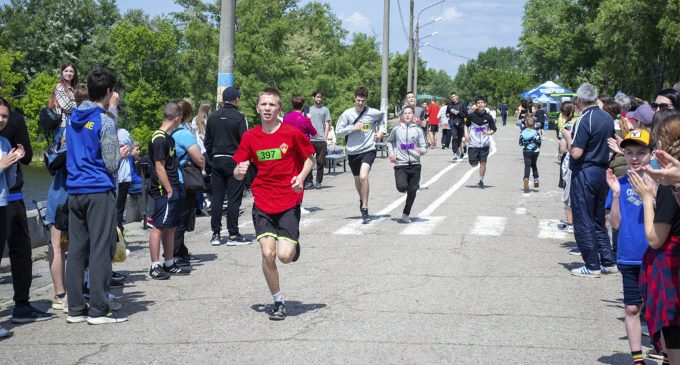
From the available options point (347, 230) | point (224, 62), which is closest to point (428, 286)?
point (347, 230)

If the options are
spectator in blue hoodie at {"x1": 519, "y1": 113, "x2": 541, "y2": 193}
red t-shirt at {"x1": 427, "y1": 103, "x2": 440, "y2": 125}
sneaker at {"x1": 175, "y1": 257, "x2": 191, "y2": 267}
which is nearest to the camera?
sneaker at {"x1": 175, "y1": 257, "x2": 191, "y2": 267}

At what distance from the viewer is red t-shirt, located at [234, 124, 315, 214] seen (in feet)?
24.8

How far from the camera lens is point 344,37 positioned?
100250 mm

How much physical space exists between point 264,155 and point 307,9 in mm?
89649

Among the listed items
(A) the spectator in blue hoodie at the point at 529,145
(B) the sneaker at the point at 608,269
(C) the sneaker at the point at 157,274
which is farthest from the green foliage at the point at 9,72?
(B) the sneaker at the point at 608,269

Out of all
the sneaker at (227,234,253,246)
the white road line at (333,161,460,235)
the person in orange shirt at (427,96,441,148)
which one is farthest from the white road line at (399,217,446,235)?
the person in orange shirt at (427,96,441,148)

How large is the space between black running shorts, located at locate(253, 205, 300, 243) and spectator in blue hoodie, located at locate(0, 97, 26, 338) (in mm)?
2006

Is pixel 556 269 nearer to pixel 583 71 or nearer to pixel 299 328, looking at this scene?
pixel 299 328

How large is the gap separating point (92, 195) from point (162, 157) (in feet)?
6.18

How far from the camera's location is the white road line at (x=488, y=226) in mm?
12586

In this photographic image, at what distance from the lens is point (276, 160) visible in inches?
299

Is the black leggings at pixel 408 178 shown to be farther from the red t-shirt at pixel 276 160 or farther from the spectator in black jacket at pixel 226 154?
the red t-shirt at pixel 276 160

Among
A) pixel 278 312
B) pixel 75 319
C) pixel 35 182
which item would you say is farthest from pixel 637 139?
pixel 35 182

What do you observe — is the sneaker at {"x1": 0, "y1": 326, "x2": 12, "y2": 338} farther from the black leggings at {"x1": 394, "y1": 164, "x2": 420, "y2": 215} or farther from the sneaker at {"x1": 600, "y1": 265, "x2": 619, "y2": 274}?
the black leggings at {"x1": 394, "y1": 164, "x2": 420, "y2": 215}
